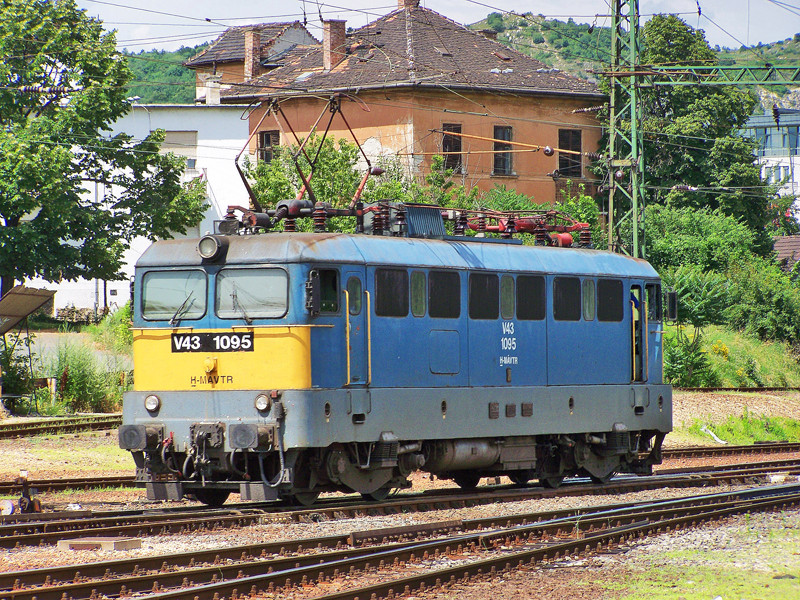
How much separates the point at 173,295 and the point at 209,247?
0.83 m

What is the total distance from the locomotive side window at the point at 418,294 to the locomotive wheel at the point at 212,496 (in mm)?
3326

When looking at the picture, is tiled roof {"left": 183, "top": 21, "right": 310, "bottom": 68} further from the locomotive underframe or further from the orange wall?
the locomotive underframe

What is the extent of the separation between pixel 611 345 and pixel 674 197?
34.8 metres

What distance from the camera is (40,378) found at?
91.7 feet

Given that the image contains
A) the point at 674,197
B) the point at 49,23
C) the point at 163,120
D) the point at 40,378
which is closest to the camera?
the point at 40,378

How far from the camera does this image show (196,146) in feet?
178

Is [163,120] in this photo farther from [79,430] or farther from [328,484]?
[328,484]

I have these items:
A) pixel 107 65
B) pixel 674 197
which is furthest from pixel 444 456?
pixel 674 197

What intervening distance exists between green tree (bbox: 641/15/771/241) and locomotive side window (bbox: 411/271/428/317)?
122 ft

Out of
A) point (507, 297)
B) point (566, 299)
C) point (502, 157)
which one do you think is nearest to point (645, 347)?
point (566, 299)

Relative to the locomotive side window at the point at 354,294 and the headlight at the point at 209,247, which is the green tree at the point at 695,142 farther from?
the headlight at the point at 209,247

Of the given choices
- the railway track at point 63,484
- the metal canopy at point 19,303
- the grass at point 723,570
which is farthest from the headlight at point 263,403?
the metal canopy at point 19,303

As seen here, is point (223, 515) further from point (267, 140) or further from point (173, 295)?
point (267, 140)

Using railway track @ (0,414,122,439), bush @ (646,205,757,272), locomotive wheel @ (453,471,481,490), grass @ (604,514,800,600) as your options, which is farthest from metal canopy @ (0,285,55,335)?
bush @ (646,205,757,272)
